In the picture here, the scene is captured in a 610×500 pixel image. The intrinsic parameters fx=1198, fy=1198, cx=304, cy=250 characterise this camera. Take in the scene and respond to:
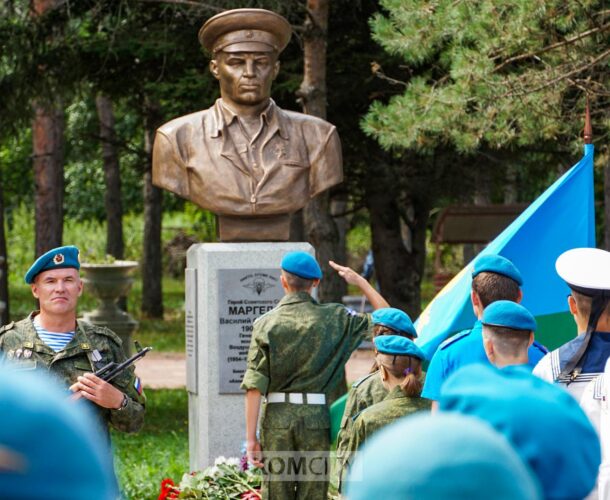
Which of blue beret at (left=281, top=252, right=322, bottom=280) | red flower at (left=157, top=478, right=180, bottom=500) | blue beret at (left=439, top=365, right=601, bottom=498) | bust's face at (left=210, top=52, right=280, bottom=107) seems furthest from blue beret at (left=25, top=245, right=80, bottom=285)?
blue beret at (left=439, top=365, right=601, bottom=498)

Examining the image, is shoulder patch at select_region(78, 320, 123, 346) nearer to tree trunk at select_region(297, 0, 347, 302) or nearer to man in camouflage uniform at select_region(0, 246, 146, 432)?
man in camouflage uniform at select_region(0, 246, 146, 432)

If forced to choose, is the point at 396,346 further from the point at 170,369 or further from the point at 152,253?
the point at 152,253

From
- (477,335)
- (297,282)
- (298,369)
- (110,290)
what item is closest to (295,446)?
(298,369)

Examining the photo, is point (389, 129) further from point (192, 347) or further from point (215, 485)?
point (215, 485)

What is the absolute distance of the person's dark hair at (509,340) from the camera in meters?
4.09

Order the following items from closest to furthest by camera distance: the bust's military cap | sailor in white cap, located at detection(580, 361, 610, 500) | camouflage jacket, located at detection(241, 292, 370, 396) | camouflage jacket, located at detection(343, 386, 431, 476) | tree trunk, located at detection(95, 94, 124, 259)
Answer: sailor in white cap, located at detection(580, 361, 610, 500) → camouflage jacket, located at detection(343, 386, 431, 476) → camouflage jacket, located at detection(241, 292, 370, 396) → the bust's military cap → tree trunk, located at detection(95, 94, 124, 259)

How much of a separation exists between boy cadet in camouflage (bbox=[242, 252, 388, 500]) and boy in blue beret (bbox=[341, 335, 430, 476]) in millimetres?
1117

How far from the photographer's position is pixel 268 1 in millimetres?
11977

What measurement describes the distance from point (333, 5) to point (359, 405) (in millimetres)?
9135

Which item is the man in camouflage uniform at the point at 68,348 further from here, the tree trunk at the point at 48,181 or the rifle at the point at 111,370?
the tree trunk at the point at 48,181

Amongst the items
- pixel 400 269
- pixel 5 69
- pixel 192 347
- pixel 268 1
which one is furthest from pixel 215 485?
pixel 400 269

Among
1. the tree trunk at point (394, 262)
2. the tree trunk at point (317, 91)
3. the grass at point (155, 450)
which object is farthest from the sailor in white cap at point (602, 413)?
the tree trunk at point (394, 262)

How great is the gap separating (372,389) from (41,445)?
4.69m

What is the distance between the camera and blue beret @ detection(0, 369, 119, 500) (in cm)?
116
